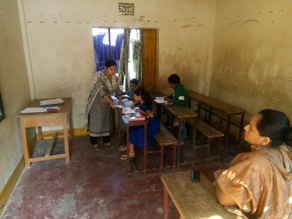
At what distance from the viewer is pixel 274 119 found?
1028 mm

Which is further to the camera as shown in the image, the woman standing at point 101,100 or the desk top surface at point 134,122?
the woman standing at point 101,100

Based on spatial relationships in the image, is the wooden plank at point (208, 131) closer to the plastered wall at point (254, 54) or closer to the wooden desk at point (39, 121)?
the plastered wall at point (254, 54)

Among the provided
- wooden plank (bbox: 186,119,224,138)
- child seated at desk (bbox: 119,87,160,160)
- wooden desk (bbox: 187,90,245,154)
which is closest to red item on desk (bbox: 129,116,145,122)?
child seated at desk (bbox: 119,87,160,160)

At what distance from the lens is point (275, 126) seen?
1025 millimetres

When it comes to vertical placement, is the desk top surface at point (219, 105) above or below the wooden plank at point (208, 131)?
above

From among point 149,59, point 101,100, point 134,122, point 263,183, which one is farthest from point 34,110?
point 263,183

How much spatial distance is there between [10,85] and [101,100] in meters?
1.22

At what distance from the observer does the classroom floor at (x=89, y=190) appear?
7.01 ft

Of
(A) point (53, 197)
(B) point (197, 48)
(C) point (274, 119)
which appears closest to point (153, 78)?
(B) point (197, 48)

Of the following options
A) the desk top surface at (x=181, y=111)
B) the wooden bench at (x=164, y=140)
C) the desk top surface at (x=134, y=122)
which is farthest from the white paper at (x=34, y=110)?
the desk top surface at (x=181, y=111)

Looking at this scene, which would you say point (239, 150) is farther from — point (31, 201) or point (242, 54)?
point (31, 201)

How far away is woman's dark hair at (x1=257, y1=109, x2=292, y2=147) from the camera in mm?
1021

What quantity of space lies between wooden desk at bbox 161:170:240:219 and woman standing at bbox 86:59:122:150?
183cm

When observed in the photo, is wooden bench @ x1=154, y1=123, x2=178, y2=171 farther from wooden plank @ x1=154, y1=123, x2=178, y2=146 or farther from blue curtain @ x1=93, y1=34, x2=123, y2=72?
blue curtain @ x1=93, y1=34, x2=123, y2=72
